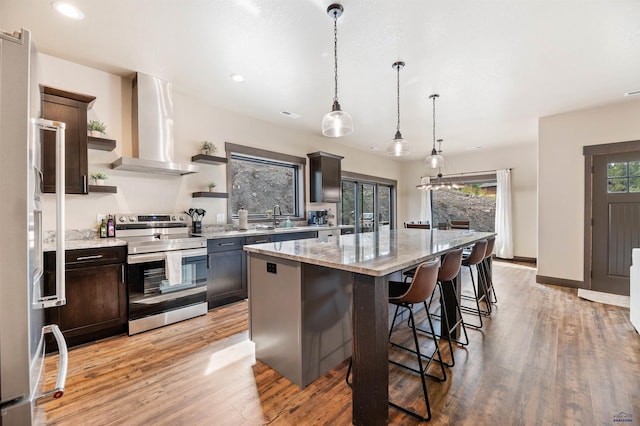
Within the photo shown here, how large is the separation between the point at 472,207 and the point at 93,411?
8.04 metres

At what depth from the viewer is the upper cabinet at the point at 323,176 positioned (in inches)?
209

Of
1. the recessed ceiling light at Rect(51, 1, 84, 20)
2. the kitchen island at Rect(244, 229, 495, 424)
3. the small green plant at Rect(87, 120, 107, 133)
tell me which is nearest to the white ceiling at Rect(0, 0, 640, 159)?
the recessed ceiling light at Rect(51, 1, 84, 20)

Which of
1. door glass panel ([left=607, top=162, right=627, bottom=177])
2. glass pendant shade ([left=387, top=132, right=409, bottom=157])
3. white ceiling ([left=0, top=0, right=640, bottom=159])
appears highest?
white ceiling ([left=0, top=0, right=640, bottom=159])

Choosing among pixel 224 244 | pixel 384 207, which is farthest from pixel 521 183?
pixel 224 244

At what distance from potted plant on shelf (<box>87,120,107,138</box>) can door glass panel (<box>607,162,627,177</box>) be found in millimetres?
6619

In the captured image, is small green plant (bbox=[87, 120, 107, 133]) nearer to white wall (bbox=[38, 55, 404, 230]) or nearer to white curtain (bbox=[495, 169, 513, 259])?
white wall (bbox=[38, 55, 404, 230])

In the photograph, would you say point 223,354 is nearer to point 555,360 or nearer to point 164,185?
point 164,185

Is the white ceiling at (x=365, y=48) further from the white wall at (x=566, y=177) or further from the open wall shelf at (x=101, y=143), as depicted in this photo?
the open wall shelf at (x=101, y=143)

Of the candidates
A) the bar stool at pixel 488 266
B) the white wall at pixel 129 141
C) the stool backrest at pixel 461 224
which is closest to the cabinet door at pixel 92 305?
the white wall at pixel 129 141

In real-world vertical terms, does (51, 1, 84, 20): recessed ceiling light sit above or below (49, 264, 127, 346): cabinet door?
above

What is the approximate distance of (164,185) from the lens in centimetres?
352

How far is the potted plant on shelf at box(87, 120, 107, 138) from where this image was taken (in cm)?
284

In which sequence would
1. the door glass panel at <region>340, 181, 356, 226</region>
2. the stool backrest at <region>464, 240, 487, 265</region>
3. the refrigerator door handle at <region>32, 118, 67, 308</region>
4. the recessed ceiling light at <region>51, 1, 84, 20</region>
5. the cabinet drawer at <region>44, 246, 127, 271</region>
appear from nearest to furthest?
the refrigerator door handle at <region>32, 118, 67, 308</region>
the recessed ceiling light at <region>51, 1, 84, 20</region>
the cabinet drawer at <region>44, 246, 127, 271</region>
the stool backrest at <region>464, 240, 487, 265</region>
the door glass panel at <region>340, 181, 356, 226</region>

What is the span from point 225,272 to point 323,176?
2673 millimetres
